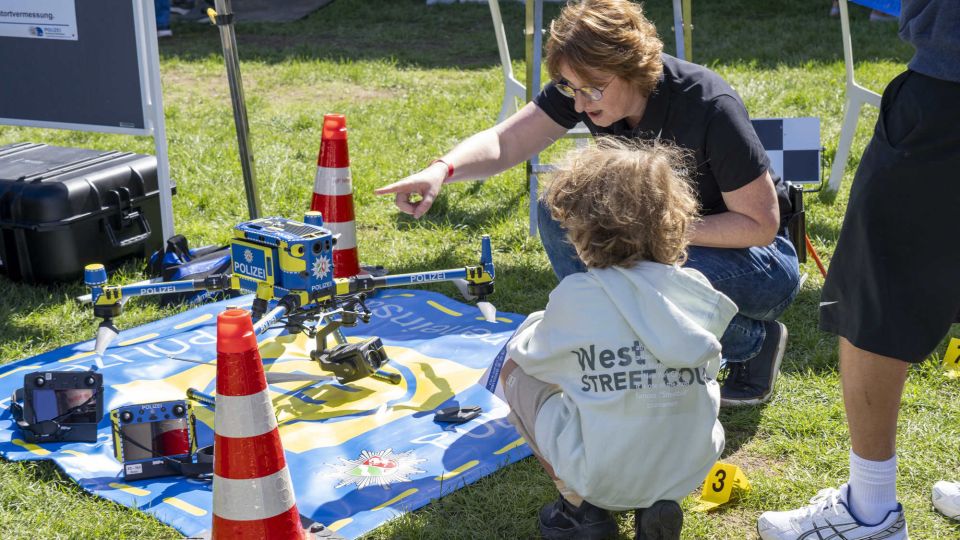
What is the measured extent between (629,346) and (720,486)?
0.75m

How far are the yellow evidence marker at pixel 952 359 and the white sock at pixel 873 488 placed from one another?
1.23 m

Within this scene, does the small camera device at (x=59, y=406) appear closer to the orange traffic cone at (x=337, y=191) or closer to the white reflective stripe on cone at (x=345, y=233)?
the orange traffic cone at (x=337, y=191)

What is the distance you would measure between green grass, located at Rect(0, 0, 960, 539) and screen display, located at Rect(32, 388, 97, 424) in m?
0.19

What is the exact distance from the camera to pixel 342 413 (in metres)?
3.54

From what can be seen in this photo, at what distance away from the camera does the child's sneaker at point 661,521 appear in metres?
2.54

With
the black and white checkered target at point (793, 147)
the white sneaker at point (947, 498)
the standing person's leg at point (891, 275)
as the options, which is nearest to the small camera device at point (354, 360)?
the standing person's leg at point (891, 275)

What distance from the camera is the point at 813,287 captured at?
4.64m

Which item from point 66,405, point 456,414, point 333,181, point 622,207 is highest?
point 622,207

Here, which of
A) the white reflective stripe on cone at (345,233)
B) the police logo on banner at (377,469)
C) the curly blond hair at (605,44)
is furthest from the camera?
the white reflective stripe on cone at (345,233)

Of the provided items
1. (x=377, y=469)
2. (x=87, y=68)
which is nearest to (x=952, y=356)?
(x=377, y=469)

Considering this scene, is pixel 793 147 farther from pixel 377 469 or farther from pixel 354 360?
pixel 377 469

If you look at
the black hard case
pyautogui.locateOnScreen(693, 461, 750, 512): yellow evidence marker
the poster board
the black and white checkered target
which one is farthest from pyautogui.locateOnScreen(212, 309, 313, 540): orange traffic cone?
the black and white checkered target

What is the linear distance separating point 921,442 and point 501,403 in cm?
132

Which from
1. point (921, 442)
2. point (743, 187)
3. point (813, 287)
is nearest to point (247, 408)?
point (743, 187)
